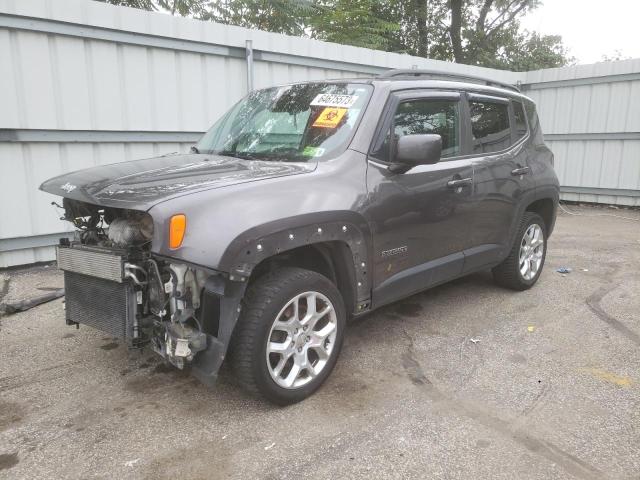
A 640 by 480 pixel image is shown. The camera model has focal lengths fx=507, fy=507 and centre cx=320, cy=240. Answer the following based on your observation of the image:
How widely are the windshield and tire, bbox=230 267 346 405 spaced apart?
89 cm

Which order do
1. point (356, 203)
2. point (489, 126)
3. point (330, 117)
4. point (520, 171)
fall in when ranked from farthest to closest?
point (520, 171), point (489, 126), point (330, 117), point (356, 203)

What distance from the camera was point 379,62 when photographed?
8.62 m

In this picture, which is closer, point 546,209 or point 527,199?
Answer: point 527,199

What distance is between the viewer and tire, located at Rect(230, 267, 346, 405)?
2.66 m

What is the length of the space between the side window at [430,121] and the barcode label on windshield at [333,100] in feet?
1.05

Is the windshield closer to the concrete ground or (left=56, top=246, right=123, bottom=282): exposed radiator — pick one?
(left=56, top=246, right=123, bottom=282): exposed radiator

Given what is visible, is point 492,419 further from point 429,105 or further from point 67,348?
point 67,348

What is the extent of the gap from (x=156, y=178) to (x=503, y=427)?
236cm

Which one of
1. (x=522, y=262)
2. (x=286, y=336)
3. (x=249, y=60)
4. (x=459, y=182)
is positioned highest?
(x=249, y=60)

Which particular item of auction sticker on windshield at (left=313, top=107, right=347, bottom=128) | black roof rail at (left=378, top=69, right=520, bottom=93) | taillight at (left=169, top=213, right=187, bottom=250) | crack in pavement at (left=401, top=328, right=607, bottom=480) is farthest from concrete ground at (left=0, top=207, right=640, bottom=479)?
black roof rail at (left=378, top=69, right=520, bottom=93)

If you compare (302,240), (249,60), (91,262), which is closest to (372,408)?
(302,240)

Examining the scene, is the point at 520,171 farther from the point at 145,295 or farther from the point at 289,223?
the point at 145,295

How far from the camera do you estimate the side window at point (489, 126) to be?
421 centimetres

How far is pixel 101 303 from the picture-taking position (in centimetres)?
282
